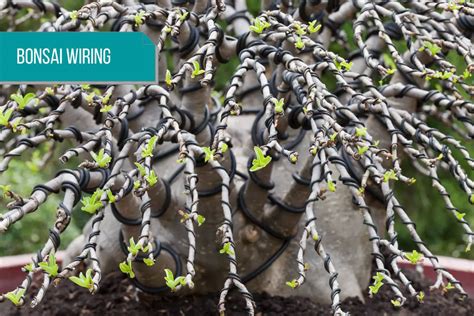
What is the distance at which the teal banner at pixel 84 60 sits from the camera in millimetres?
1103

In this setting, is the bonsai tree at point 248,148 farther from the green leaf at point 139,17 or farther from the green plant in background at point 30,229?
the green plant in background at point 30,229

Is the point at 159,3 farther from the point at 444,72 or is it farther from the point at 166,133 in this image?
the point at 444,72

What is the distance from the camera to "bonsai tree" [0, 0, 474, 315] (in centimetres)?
89

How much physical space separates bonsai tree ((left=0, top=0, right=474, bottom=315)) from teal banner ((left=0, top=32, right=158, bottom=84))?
0.07 feet

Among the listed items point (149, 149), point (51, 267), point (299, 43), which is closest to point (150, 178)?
point (149, 149)

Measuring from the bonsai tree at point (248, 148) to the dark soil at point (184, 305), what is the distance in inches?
A: 1.3

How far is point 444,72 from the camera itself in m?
1.07

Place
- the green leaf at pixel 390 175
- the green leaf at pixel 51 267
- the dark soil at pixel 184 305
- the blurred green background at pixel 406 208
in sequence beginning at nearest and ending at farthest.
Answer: the green leaf at pixel 51 267
the green leaf at pixel 390 175
the dark soil at pixel 184 305
the blurred green background at pixel 406 208

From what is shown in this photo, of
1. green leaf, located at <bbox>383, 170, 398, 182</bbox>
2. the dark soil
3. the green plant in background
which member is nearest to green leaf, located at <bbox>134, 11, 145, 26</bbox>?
green leaf, located at <bbox>383, 170, 398, 182</bbox>

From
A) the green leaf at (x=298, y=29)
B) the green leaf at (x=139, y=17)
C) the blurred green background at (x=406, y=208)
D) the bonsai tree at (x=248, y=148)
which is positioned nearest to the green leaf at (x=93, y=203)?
the bonsai tree at (x=248, y=148)

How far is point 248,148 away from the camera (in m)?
1.42

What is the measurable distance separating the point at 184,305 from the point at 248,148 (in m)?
0.34

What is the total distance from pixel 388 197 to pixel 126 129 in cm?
42

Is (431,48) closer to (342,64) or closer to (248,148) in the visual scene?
(342,64)
